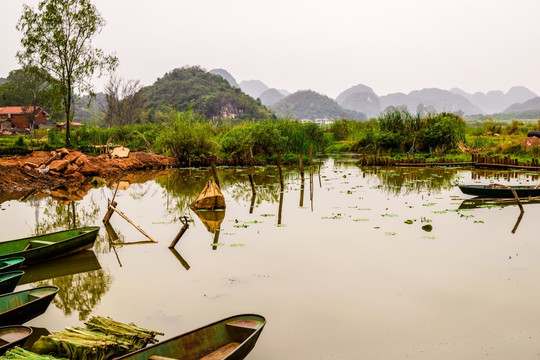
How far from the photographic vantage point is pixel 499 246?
1005cm

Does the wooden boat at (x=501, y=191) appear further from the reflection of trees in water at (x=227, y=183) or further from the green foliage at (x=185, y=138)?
the green foliage at (x=185, y=138)

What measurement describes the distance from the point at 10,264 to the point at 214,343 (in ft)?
13.2

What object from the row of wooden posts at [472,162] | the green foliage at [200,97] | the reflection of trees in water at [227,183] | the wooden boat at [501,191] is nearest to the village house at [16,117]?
the green foliage at [200,97]

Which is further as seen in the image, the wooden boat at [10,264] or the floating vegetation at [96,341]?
the wooden boat at [10,264]

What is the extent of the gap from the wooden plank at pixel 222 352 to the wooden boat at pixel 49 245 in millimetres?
4617

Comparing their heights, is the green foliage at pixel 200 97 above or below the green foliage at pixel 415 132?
above

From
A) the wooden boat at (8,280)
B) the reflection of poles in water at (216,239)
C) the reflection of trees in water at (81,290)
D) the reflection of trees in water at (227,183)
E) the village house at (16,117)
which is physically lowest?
the reflection of trees in water at (81,290)

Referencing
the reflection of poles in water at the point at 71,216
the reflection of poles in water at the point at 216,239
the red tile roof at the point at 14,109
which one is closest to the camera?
the reflection of poles in water at the point at 216,239

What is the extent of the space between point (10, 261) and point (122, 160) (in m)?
17.9

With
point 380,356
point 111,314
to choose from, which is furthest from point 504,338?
point 111,314

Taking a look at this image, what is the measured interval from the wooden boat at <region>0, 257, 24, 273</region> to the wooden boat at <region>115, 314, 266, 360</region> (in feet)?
12.0

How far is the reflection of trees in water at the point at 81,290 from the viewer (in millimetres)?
7190

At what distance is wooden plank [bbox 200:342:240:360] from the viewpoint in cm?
518

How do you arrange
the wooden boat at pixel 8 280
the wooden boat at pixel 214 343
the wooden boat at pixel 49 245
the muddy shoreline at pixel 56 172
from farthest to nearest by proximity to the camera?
1. the muddy shoreline at pixel 56 172
2. the wooden boat at pixel 49 245
3. the wooden boat at pixel 8 280
4. the wooden boat at pixel 214 343
